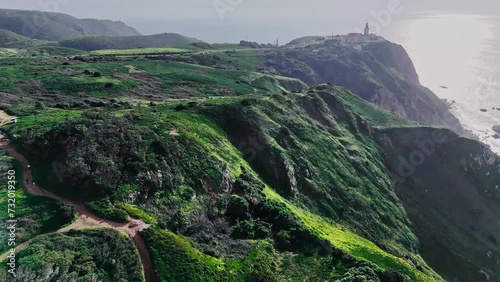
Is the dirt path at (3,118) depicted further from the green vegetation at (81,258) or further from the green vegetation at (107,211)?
the green vegetation at (81,258)

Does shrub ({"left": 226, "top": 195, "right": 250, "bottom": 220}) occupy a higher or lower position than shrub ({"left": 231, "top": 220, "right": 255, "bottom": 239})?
higher

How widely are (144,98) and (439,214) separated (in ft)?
270

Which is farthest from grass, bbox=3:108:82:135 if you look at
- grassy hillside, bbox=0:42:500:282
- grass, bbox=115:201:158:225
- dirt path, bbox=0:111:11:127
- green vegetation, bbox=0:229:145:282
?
green vegetation, bbox=0:229:145:282

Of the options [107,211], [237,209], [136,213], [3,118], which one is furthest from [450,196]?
[3,118]

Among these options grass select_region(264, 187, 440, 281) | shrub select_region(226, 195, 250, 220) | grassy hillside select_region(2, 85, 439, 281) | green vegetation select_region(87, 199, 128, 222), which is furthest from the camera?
shrub select_region(226, 195, 250, 220)

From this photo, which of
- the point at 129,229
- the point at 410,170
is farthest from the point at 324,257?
the point at 410,170

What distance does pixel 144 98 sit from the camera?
89875 millimetres

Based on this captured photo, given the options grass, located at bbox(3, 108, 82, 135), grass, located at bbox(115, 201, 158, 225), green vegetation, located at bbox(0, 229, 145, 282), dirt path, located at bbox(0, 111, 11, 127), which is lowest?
green vegetation, located at bbox(0, 229, 145, 282)

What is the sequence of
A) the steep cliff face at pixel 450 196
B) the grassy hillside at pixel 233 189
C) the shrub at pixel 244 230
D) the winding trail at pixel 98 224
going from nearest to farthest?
the winding trail at pixel 98 224, the grassy hillside at pixel 233 189, the shrub at pixel 244 230, the steep cliff face at pixel 450 196

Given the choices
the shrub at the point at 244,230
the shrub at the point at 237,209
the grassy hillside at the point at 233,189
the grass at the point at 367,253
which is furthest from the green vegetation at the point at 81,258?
the grass at the point at 367,253

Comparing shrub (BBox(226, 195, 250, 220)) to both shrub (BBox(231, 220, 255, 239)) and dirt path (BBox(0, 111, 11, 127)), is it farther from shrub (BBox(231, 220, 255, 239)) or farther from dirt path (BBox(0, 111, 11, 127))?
dirt path (BBox(0, 111, 11, 127))

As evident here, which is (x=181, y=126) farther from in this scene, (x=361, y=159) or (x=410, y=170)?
(x=410, y=170)

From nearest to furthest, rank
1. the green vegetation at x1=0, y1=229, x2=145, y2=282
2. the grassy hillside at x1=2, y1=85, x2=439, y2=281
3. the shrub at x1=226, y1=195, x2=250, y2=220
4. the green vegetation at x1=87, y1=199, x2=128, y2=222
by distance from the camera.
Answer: the green vegetation at x1=0, y1=229, x2=145, y2=282 < the green vegetation at x1=87, y1=199, x2=128, y2=222 < the grassy hillside at x1=2, y1=85, x2=439, y2=281 < the shrub at x1=226, y1=195, x2=250, y2=220

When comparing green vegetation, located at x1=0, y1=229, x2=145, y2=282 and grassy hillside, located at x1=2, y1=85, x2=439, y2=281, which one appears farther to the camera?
grassy hillside, located at x1=2, y1=85, x2=439, y2=281
